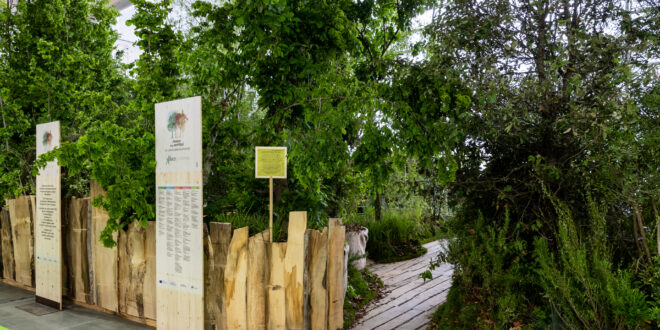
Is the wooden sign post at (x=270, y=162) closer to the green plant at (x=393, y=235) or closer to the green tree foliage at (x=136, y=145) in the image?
the green tree foliage at (x=136, y=145)

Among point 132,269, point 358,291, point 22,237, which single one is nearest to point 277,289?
point 132,269

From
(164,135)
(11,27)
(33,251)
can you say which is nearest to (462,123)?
(164,135)

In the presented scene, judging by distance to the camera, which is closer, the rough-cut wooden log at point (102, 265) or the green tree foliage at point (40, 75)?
the rough-cut wooden log at point (102, 265)

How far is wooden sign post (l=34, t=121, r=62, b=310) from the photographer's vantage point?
14.6ft

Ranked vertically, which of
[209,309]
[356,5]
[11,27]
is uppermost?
→ [11,27]

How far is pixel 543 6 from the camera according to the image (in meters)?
3.00

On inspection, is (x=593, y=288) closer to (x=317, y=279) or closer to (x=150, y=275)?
(x=317, y=279)

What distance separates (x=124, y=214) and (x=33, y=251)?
203 cm

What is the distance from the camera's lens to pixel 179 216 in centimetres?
350

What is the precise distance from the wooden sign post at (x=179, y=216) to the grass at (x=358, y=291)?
154cm

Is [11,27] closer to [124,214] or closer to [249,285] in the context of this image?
[124,214]

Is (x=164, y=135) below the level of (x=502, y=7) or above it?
below

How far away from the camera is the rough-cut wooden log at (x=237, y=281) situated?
11.0 feet

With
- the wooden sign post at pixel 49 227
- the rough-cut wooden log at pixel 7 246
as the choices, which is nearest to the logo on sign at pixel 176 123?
the wooden sign post at pixel 49 227
